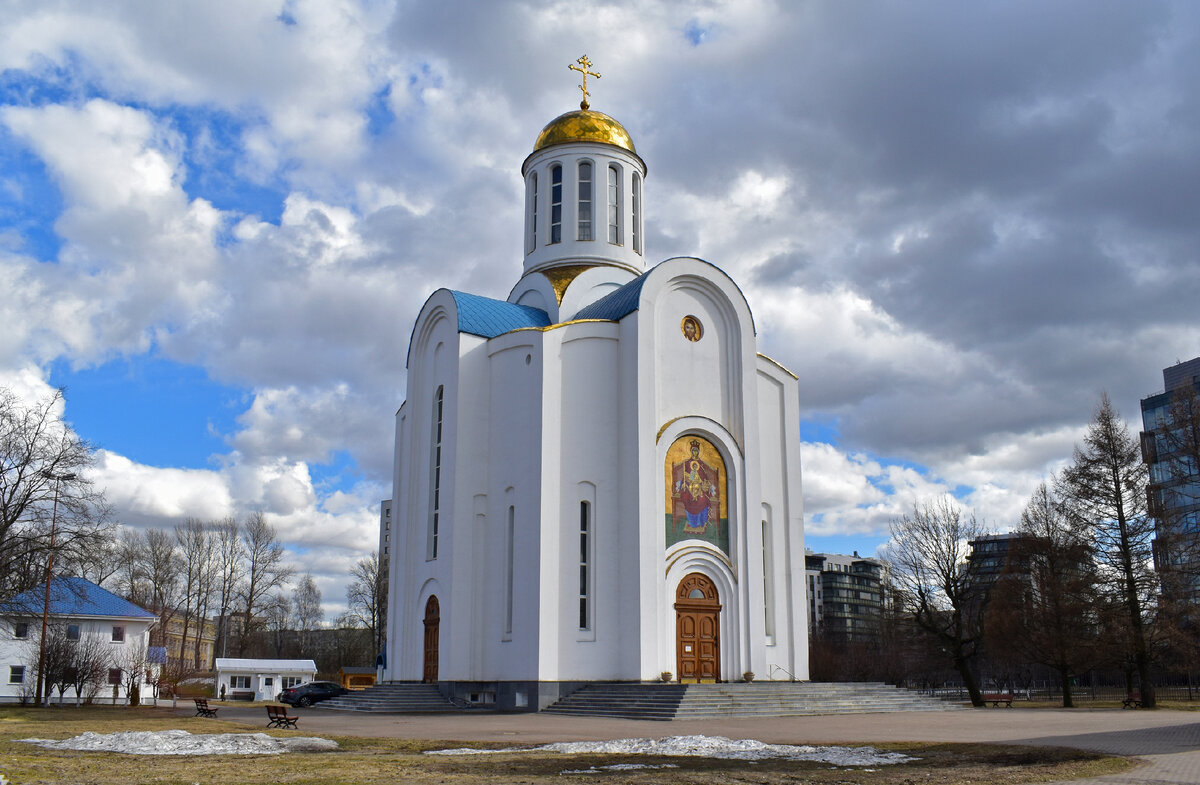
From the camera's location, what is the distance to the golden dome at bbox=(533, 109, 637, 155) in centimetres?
3262

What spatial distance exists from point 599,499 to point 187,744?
1376 cm

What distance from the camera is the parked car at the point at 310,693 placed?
2953 cm

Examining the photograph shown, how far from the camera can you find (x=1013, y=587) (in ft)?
108

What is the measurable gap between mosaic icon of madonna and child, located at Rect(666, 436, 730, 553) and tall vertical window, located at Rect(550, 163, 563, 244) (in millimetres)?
9470

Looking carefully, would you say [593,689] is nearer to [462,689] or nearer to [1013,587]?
[462,689]

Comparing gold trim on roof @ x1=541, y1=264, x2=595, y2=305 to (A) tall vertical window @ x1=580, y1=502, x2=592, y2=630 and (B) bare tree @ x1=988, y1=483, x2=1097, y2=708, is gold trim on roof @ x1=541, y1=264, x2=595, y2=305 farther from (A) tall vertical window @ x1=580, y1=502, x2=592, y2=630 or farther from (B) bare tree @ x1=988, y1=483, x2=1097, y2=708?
(B) bare tree @ x1=988, y1=483, x2=1097, y2=708

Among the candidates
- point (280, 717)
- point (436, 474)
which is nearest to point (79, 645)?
point (436, 474)

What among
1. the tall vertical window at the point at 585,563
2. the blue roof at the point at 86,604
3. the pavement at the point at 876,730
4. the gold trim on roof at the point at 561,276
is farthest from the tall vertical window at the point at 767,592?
the blue roof at the point at 86,604

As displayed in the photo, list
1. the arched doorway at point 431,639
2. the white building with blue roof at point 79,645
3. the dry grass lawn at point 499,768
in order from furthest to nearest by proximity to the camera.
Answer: the white building with blue roof at point 79,645 → the arched doorway at point 431,639 → the dry grass lawn at point 499,768

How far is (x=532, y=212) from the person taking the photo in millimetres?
33781

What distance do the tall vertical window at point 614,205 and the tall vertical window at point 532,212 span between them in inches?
105

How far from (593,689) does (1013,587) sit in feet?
55.0

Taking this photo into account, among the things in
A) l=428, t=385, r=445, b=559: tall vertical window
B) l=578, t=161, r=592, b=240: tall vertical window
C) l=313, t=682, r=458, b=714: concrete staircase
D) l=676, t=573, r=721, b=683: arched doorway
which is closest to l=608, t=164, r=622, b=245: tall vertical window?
l=578, t=161, r=592, b=240: tall vertical window

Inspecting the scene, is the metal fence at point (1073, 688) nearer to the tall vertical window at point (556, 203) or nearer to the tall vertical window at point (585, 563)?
the tall vertical window at point (585, 563)
